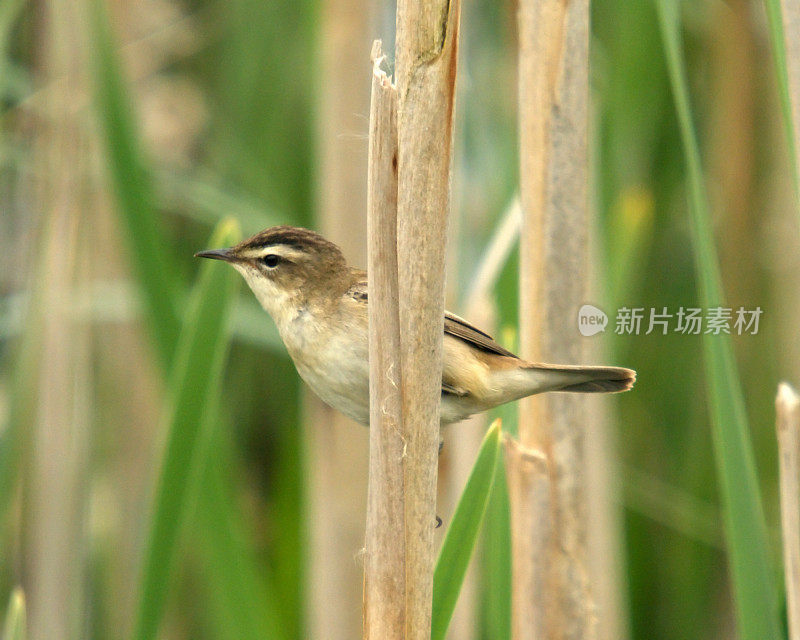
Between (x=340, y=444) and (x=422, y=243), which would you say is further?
(x=340, y=444)

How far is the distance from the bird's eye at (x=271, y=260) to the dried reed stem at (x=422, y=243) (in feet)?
2.16

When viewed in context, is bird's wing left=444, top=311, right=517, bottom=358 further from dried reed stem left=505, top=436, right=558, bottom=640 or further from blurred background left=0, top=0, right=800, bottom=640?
blurred background left=0, top=0, right=800, bottom=640

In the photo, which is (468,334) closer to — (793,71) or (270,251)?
(270,251)

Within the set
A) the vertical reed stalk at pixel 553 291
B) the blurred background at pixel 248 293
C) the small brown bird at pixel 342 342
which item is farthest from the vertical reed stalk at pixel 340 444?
the vertical reed stalk at pixel 553 291

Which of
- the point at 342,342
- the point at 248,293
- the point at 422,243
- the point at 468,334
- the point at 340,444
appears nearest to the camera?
the point at 422,243

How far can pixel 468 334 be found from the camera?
5.83 ft

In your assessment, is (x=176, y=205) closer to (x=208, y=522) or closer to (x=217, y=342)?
(x=208, y=522)

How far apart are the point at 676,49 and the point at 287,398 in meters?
1.93

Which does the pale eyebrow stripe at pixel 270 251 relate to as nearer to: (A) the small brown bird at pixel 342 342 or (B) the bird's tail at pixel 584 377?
(A) the small brown bird at pixel 342 342

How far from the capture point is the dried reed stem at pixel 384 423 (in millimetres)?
1136

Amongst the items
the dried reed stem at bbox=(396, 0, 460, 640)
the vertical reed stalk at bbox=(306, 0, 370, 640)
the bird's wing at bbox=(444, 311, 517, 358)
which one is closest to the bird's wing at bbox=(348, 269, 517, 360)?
the bird's wing at bbox=(444, 311, 517, 358)

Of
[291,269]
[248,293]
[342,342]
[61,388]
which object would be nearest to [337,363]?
[342,342]

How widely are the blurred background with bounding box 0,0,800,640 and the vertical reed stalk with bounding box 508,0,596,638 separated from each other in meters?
0.44

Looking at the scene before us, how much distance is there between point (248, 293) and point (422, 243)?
180 cm
